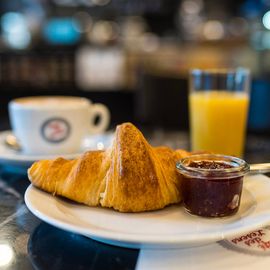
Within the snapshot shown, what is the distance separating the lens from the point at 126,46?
14.5 feet

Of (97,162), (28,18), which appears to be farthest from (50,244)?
(28,18)

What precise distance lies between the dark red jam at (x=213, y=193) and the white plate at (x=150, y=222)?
0.5 inches

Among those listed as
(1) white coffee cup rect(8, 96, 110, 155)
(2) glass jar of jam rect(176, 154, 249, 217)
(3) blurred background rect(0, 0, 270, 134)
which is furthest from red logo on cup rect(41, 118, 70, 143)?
(3) blurred background rect(0, 0, 270, 134)

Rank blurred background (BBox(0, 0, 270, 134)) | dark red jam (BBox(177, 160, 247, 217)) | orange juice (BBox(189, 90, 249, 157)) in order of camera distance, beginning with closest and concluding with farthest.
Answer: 1. dark red jam (BBox(177, 160, 247, 217))
2. orange juice (BBox(189, 90, 249, 157))
3. blurred background (BBox(0, 0, 270, 134))

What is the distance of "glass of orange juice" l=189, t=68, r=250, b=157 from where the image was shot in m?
1.20

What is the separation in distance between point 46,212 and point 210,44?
12.2ft

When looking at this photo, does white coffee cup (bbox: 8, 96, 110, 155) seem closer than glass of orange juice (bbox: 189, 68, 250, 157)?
Yes

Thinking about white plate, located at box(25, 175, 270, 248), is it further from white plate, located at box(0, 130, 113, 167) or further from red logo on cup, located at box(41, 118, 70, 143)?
red logo on cup, located at box(41, 118, 70, 143)

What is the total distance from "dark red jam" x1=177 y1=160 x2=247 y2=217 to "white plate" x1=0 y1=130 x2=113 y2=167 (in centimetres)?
34

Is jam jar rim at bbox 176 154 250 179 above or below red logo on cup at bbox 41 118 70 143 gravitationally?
above

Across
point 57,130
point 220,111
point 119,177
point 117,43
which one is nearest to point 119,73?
point 117,43

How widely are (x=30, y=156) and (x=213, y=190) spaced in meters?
0.45

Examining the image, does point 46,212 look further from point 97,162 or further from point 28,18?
point 28,18

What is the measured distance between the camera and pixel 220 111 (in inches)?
47.8
